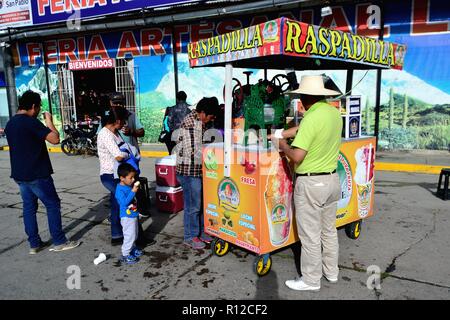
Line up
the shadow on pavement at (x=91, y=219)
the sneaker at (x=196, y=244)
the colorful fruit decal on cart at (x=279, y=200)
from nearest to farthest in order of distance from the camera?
the colorful fruit decal on cart at (x=279, y=200) → the sneaker at (x=196, y=244) → the shadow on pavement at (x=91, y=219)

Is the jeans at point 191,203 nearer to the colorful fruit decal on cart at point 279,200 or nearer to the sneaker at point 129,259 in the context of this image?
the sneaker at point 129,259

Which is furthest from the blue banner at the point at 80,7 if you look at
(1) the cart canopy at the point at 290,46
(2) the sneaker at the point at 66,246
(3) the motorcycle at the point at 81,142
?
(2) the sneaker at the point at 66,246

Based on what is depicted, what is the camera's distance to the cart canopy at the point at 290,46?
323 cm

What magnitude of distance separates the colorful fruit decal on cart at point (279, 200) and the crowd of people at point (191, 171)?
0.27m

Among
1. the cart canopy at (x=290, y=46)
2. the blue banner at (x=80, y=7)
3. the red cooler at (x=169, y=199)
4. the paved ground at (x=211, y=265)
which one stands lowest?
the paved ground at (x=211, y=265)

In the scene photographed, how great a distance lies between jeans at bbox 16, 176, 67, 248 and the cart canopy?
7.45 ft

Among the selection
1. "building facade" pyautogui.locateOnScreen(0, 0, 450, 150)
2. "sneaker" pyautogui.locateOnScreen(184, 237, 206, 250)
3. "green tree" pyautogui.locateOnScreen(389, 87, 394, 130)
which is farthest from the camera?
"green tree" pyautogui.locateOnScreen(389, 87, 394, 130)

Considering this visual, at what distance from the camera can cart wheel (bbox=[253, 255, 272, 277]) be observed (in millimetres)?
3908

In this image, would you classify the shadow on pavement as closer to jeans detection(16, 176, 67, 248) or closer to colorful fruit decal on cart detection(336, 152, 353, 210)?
jeans detection(16, 176, 67, 248)

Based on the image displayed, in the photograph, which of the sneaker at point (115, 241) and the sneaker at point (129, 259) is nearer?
the sneaker at point (129, 259)

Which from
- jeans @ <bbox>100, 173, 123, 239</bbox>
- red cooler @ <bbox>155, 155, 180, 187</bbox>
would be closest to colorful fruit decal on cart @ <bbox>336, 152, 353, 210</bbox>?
red cooler @ <bbox>155, 155, 180, 187</bbox>

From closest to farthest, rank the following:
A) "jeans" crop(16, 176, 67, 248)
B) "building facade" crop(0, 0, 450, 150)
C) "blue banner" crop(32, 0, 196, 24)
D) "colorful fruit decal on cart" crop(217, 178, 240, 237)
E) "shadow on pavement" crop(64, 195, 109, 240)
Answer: "colorful fruit decal on cart" crop(217, 178, 240, 237) < "jeans" crop(16, 176, 67, 248) < "shadow on pavement" crop(64, 195, 109, 240) < "building facade" crop(0, 0, 450, 150) < "blue banner" crop(32, 0, 196, 24)

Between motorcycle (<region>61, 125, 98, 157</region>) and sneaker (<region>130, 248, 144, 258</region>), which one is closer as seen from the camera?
sneaker (<region>130, 248, 144, 258</region>)
